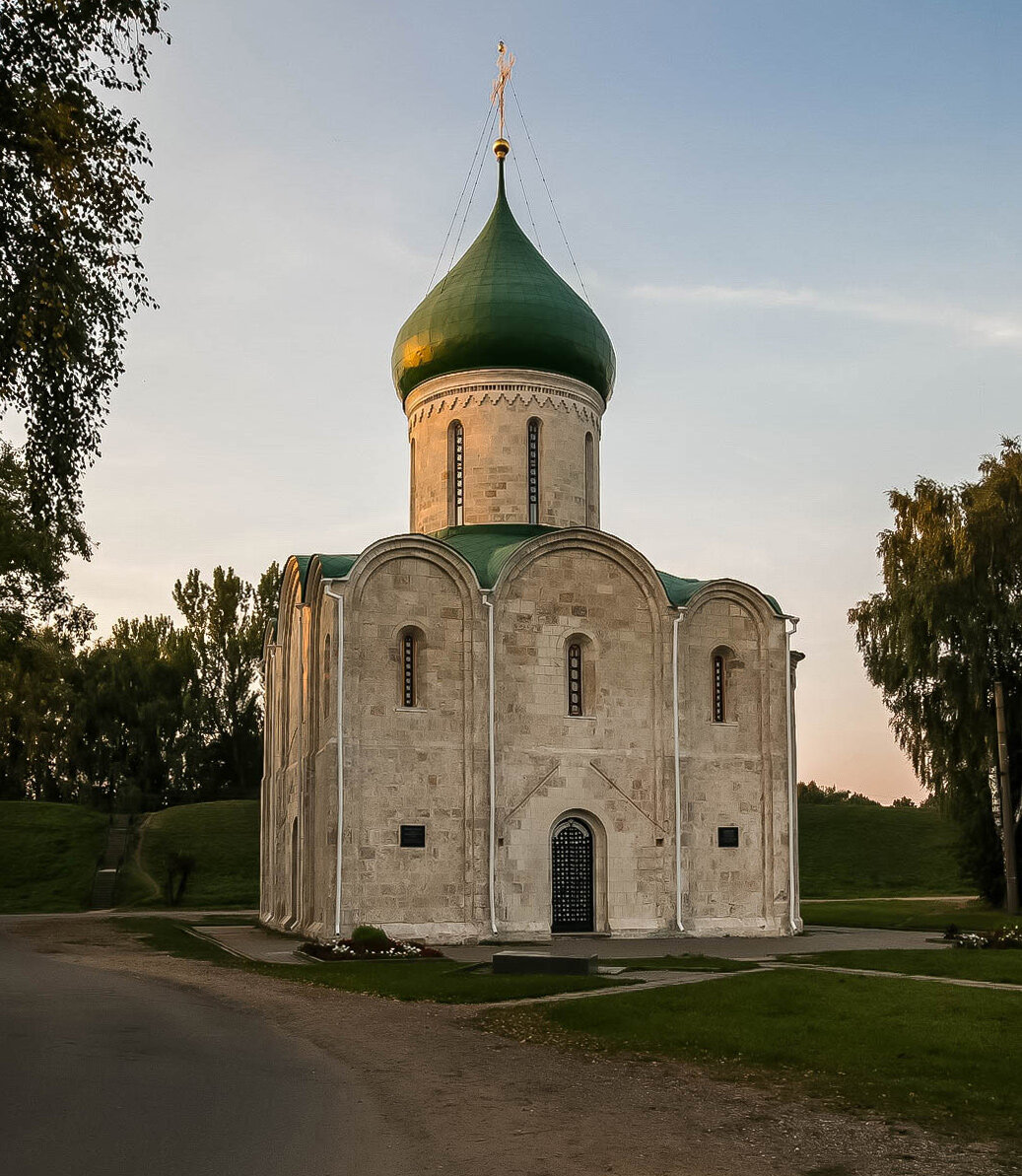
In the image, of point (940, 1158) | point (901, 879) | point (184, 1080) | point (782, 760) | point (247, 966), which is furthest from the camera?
point (901, 879)

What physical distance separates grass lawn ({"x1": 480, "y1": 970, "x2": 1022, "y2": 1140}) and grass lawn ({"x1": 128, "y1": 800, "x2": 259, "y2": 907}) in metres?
23.2

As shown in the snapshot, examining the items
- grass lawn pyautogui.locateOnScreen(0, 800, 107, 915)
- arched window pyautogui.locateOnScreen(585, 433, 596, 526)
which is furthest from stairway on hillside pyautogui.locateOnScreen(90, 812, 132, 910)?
arched window pyautogui.locateOnScreen(585, 433, 596, 526)

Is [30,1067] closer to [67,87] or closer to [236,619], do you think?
[67,87]

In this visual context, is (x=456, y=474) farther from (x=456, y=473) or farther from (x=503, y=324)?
(x=503, y=324)

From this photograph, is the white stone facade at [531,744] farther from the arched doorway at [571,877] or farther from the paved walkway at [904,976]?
the paved walkway at [904,976]

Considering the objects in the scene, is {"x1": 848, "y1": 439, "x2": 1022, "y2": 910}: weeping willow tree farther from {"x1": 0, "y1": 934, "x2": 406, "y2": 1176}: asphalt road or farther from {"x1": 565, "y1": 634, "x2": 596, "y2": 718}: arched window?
{"x1": 0, "y1": 934, "x2": 406, "y2": 1176}: asphalt road

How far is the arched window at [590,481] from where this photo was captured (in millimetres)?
24703

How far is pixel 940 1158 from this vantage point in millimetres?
6297

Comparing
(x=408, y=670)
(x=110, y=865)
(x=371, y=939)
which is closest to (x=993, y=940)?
(x=371, y=939)

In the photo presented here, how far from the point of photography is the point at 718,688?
2225 cm

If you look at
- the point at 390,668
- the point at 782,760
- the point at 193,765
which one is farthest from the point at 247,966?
the point at 193,765

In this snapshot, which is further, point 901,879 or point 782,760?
point 901,879

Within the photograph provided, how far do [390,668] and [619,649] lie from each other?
3987mm

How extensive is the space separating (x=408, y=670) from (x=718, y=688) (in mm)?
5542
